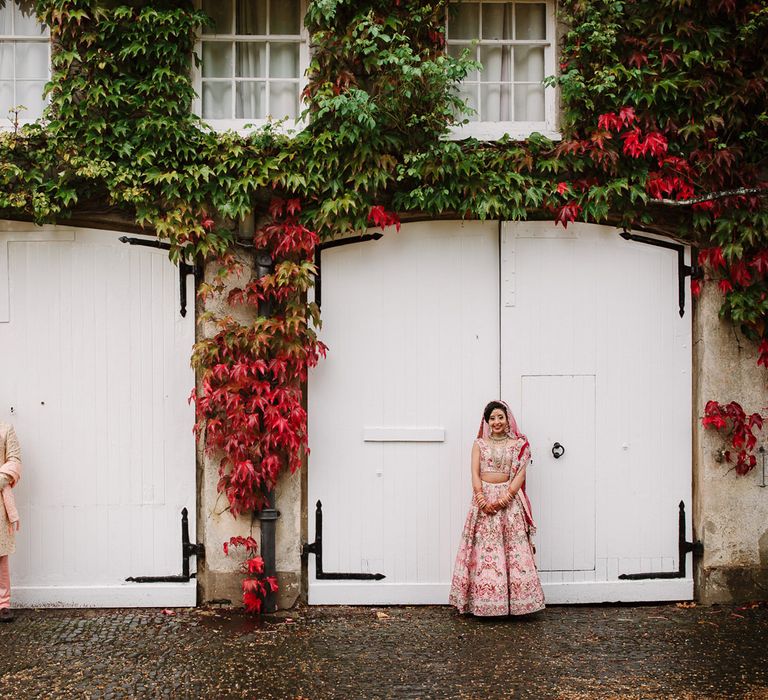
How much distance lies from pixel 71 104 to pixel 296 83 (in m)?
1.65

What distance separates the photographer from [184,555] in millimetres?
6590

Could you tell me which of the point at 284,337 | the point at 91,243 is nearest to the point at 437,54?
the point at 284,337

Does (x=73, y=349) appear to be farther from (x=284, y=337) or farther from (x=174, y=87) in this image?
(x=174, y=87)

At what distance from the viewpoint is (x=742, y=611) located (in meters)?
6.50

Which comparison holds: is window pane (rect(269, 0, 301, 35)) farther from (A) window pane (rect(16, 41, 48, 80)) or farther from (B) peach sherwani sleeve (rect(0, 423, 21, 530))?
(B) peach sherwani sleeve (rect(0, 423, 21, 530))

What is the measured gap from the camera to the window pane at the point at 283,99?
6719 mm

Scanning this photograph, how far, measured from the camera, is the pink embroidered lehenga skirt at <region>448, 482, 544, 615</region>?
621 cm

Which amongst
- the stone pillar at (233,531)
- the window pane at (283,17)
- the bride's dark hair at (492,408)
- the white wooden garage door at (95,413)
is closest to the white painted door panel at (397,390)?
the stone pillar at (233,531)

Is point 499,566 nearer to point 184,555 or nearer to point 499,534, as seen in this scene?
point 499,534

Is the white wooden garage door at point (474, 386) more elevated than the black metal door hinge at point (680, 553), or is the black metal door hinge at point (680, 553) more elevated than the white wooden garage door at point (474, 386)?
the white wooden garage door at point (474, 386)

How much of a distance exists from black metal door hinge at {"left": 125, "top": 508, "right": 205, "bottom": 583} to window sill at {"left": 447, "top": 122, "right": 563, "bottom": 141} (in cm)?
351

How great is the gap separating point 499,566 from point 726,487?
6.24 feet

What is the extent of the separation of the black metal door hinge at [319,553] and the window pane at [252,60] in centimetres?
331

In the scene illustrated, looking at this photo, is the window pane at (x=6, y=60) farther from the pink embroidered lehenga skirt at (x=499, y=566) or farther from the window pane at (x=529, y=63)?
the pink embroidered lehenga skirt at (x=499, y=566)
